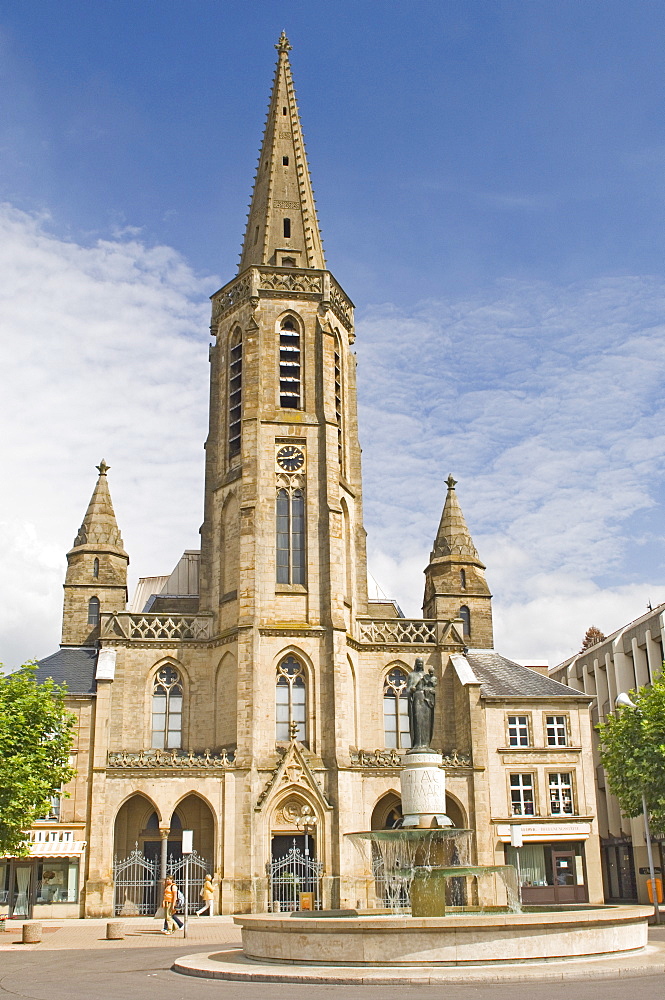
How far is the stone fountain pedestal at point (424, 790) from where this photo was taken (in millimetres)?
27203

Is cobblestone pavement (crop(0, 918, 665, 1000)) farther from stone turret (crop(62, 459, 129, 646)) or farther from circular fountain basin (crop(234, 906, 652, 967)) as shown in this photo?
stone turret (crop(62, 459, 129, 646))

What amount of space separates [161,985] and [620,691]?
47.1 metres

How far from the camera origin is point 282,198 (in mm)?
59156

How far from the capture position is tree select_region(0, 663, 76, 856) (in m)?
33.8

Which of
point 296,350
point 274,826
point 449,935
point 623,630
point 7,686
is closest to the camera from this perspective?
point 449,935

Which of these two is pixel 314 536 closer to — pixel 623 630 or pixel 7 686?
pixel 7 686

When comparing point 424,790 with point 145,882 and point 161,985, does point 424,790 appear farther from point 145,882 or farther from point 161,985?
point 145,882

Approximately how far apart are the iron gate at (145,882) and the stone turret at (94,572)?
16.7m

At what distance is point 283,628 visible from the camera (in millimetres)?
48156

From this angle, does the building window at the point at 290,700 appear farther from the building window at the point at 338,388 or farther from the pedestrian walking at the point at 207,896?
the building window at the point at 338,388

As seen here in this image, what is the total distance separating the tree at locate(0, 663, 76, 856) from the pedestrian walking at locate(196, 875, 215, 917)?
24.3 ft

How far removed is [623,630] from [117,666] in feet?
100

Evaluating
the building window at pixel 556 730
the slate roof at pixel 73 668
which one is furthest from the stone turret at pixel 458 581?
the slate roof at pixel 73 668

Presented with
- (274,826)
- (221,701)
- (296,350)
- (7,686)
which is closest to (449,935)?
(7,686)
